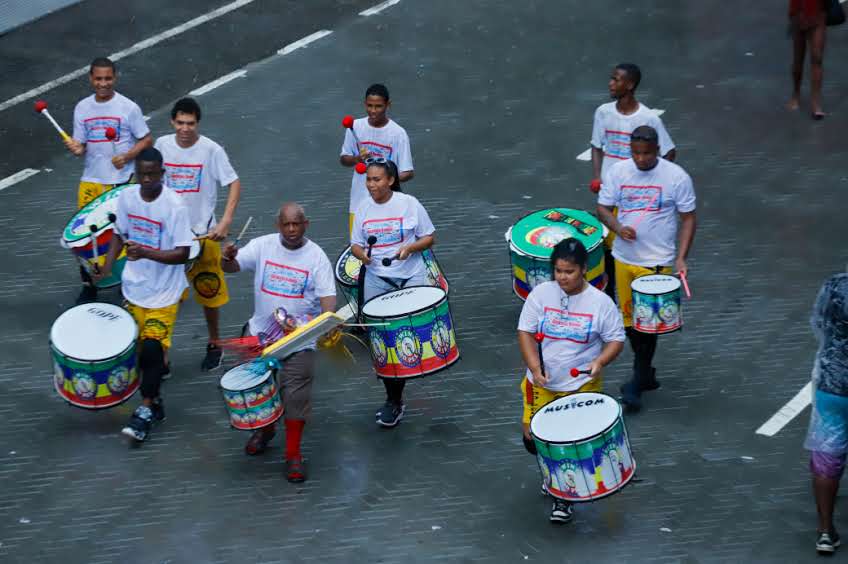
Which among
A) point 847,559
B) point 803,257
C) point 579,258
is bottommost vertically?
point 847,559

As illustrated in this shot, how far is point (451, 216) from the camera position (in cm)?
1403

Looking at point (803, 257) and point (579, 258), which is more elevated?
point (579, 258)

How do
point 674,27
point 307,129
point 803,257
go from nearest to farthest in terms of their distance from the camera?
point 803,257
point 307,129
point 674,27

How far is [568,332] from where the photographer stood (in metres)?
9.33

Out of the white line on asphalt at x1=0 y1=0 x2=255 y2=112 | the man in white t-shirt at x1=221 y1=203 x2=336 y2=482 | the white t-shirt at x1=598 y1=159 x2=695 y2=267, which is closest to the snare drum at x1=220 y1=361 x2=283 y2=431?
the man in white t-shirt at x1=221 y1=203 x2=336 y2=482

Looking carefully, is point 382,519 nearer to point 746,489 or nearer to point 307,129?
point 746,489

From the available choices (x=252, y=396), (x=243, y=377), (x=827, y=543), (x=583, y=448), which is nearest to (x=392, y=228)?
(x=243, y=377)

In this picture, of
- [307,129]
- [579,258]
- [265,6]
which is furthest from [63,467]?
[265,6]

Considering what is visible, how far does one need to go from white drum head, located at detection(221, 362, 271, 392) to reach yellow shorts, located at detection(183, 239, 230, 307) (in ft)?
5.14

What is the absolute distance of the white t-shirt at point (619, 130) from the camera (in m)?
11.7

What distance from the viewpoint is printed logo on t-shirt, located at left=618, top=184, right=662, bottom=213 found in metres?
10.7

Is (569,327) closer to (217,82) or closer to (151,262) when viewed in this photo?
(151,262)

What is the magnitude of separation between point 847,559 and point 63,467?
5.45 m

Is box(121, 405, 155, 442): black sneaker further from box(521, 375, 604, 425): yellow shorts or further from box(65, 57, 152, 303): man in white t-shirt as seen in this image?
box(521, 375, 604, 425): yellow shorts
